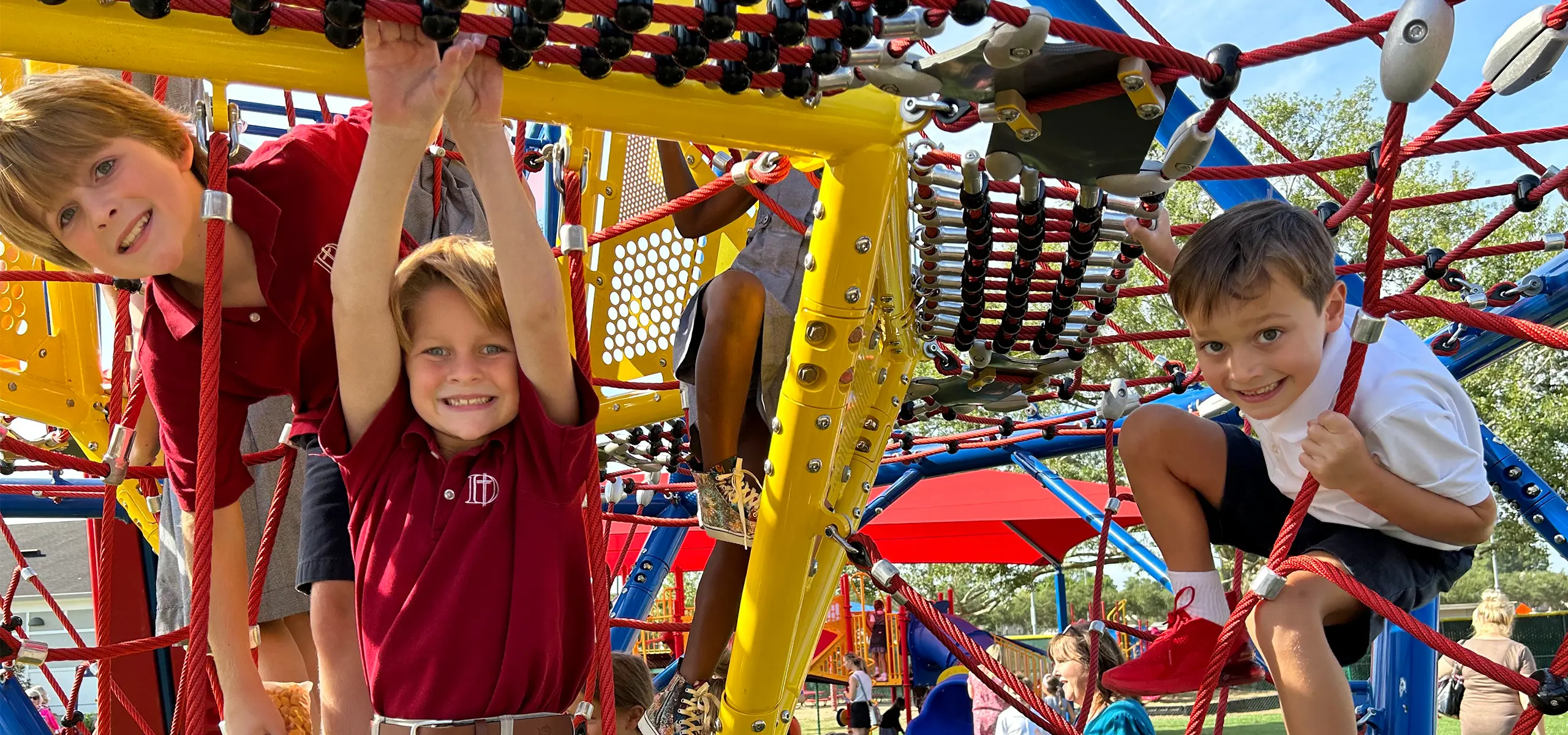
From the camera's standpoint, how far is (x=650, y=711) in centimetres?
179

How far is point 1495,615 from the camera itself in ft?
17.1

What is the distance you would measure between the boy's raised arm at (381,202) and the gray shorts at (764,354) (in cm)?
66

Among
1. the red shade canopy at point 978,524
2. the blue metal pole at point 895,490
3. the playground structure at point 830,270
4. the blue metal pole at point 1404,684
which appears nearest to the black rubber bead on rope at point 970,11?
the playground structure at point 830,270

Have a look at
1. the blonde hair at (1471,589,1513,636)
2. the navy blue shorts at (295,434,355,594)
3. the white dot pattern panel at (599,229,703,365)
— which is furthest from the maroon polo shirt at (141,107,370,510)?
the blonde hair at (1471,589,1513,636)

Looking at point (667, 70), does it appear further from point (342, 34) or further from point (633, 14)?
point (342, 34)

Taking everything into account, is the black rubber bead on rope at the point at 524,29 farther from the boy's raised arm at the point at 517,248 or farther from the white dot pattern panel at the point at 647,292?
the white dot pattern panel at the point at 647,292

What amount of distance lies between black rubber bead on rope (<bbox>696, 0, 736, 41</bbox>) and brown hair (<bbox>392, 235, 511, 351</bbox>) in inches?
16.4

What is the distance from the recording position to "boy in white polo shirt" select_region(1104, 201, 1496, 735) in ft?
4.38

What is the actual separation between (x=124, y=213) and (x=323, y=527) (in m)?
0.49

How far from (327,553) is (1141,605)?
31272mm

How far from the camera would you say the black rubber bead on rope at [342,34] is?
971 millimetres

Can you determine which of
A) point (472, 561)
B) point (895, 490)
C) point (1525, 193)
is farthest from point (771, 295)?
point (895, 490)

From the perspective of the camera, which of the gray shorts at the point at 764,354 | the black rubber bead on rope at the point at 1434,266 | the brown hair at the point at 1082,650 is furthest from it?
the brown hair at the point at 1082,650

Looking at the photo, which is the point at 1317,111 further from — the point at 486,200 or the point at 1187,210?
the point at 486,200
